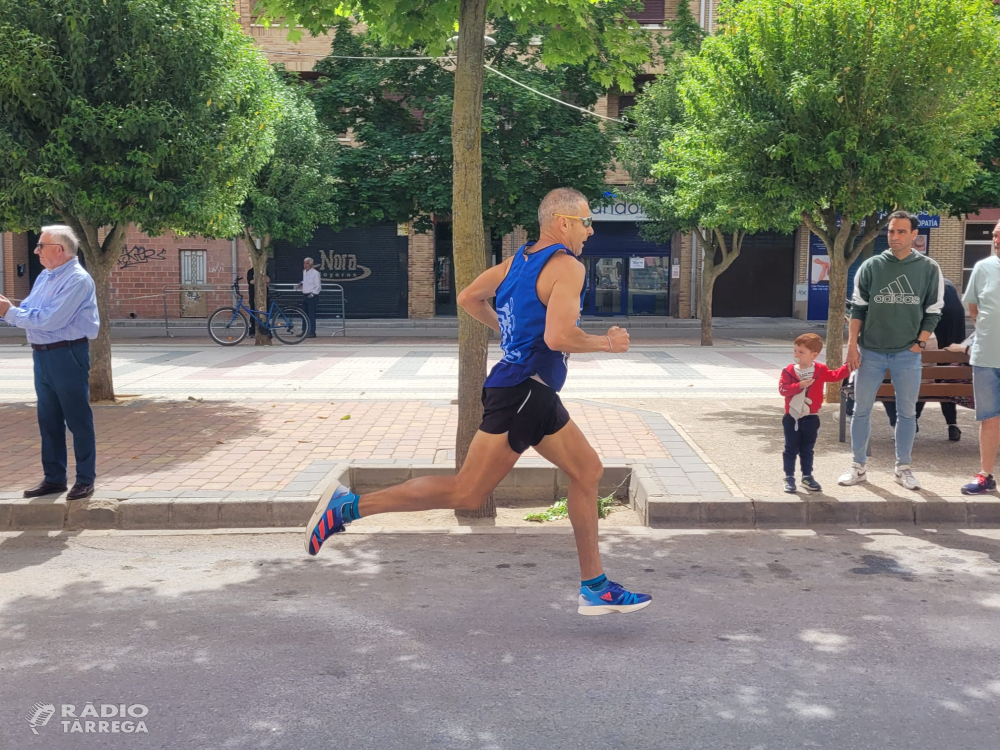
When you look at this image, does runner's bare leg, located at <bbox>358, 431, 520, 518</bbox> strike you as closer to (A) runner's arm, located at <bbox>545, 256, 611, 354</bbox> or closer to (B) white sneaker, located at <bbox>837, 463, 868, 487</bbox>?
(A) runner's arm, located at <bbox>545, 256, 611, 354</bbox>

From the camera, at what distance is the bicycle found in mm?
20750

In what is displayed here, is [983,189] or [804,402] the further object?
[983,189]

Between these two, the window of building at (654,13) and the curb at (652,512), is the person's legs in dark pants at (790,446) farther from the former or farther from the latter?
the window of building at (654,13)

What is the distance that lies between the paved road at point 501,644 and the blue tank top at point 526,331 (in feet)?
3.49

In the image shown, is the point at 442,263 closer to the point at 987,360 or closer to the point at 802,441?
the point at 802,441

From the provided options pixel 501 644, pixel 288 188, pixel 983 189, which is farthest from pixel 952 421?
pixel 288 188

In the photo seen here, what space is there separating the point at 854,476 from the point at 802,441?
0.53 meters

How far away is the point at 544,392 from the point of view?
14.3 ft

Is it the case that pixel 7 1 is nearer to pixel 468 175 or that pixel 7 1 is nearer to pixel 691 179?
pixel 468 175

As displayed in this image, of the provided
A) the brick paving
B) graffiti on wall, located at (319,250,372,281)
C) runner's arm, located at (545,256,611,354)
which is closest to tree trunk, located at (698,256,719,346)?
the brick paving

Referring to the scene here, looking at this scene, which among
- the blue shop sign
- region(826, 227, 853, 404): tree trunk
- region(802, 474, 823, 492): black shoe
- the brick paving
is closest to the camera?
region(802, 474, 823, 492): black shoe

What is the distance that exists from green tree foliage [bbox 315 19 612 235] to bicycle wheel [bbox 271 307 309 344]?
162 inches

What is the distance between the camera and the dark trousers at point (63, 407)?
6.32 metres

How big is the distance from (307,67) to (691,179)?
65.1ft
